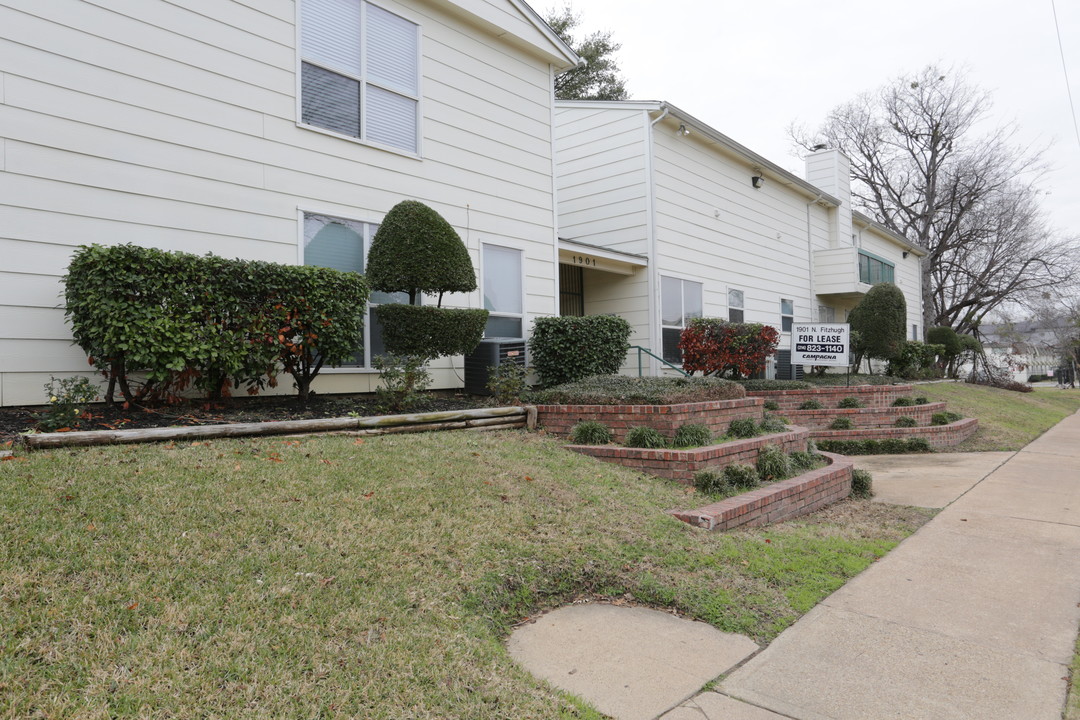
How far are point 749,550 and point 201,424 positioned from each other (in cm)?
415

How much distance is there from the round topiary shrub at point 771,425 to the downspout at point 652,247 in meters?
4.19

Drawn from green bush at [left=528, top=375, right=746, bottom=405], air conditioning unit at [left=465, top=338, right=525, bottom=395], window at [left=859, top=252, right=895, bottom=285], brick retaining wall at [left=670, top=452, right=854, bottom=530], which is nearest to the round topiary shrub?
green bush at [left=528, top=375, right=746, bottom=405]

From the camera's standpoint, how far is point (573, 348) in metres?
8.91

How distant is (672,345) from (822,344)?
2.65m

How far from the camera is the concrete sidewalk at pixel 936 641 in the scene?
8.46 feet

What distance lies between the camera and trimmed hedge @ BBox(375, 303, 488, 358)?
23.4ft

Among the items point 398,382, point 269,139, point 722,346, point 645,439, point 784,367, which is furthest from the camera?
point 784,367

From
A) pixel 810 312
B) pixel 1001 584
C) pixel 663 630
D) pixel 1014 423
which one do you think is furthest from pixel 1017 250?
pixel 663 630

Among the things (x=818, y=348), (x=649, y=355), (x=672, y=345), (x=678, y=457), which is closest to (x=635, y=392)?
(x=678, y=457)

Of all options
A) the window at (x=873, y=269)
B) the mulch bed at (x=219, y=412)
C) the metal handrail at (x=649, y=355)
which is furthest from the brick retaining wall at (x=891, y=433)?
the window at (x=873, y=269)

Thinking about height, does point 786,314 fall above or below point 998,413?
above

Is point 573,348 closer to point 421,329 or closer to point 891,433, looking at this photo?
point 421,329

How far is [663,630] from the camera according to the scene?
327cm

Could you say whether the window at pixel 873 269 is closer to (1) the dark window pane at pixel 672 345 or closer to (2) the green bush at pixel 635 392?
(1) the dark window pane at pixel 672 345
